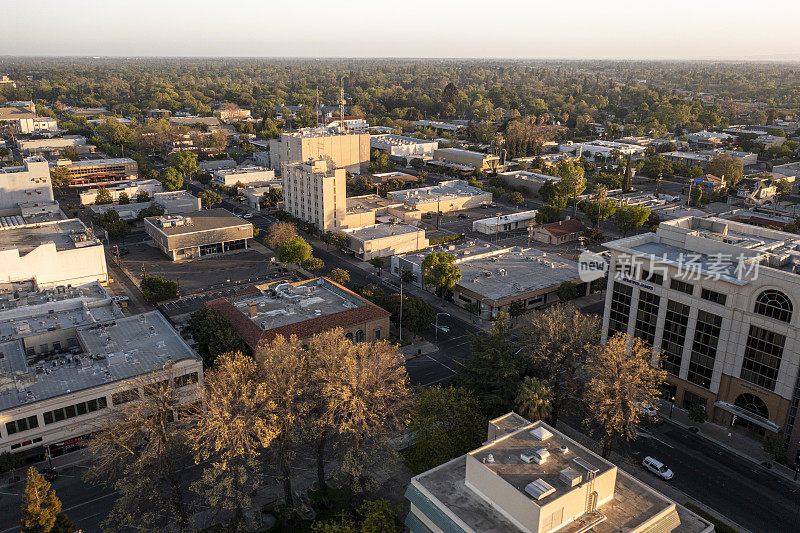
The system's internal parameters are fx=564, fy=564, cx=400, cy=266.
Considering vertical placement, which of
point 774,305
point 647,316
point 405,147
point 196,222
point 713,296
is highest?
point 774,305

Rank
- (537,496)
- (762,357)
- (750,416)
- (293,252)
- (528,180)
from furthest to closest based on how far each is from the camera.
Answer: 1. (528,180)
2. (293,252)
3. (750,416)
4. (762,357)
5. (537,496)

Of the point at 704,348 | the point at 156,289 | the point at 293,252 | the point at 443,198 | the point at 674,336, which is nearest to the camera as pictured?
the point at 704,348

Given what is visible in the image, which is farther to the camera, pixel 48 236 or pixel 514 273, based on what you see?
pixel 48 236

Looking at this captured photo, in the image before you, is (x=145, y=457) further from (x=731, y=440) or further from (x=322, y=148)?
(x=322, y=148)

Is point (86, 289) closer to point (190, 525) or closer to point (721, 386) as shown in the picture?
point (190, 525)

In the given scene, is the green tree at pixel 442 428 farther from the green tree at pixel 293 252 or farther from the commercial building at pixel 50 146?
the commercial building at pixel 50 146

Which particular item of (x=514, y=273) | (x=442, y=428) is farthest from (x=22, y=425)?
(x=514, y=273)
